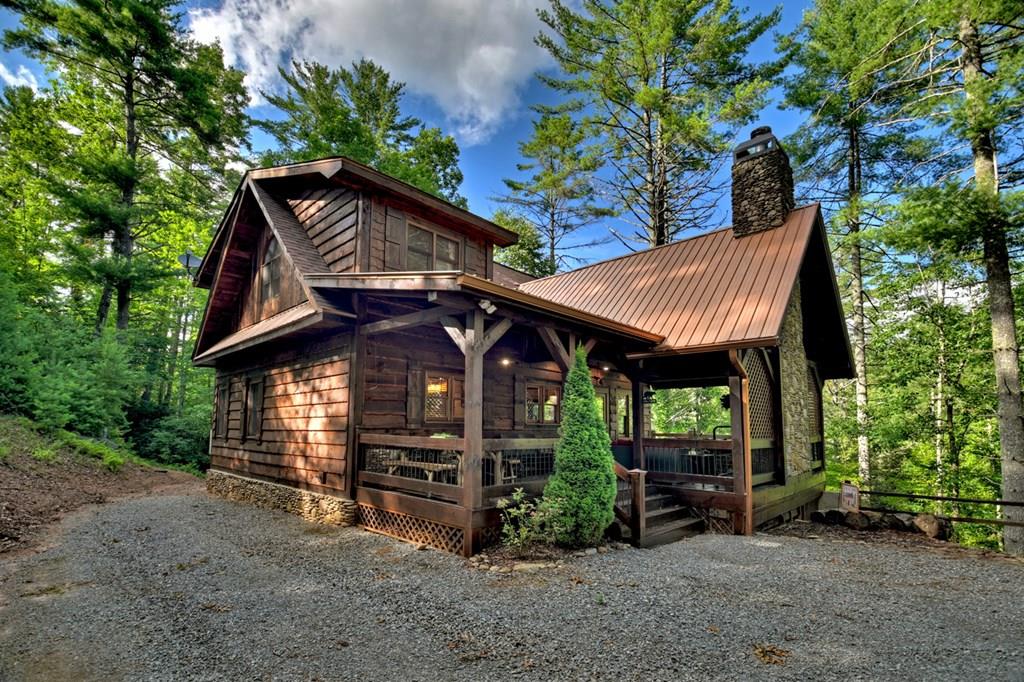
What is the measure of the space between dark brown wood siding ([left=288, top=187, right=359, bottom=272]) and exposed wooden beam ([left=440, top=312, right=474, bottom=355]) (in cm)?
292

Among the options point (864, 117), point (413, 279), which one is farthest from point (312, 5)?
point (864, 117)

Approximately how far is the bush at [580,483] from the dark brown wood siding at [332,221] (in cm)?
480

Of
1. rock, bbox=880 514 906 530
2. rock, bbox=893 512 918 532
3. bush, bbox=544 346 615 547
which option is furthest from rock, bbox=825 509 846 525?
bush, bbox=544 346 615 547

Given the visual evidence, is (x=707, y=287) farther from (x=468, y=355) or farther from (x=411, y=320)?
(x=411, y=320)

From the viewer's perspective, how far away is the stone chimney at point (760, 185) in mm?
10594

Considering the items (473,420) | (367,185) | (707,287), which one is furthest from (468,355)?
(707,287)

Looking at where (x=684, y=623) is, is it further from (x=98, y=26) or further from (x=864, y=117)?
(x=98, y=26)

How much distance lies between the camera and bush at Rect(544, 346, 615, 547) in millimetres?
5930

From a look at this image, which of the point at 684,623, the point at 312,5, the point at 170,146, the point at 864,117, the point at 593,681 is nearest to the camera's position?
the point at 593,681

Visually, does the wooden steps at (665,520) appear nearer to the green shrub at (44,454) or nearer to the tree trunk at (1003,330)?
the tree trunk at (1003,330)

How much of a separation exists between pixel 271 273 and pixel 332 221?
2.38 m

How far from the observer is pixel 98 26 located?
16000mm

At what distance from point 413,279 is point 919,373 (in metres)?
13.6

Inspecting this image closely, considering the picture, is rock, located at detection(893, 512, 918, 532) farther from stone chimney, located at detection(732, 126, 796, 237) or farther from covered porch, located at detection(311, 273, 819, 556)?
stone chimney, located at detection(732, 126, 796, 237)
